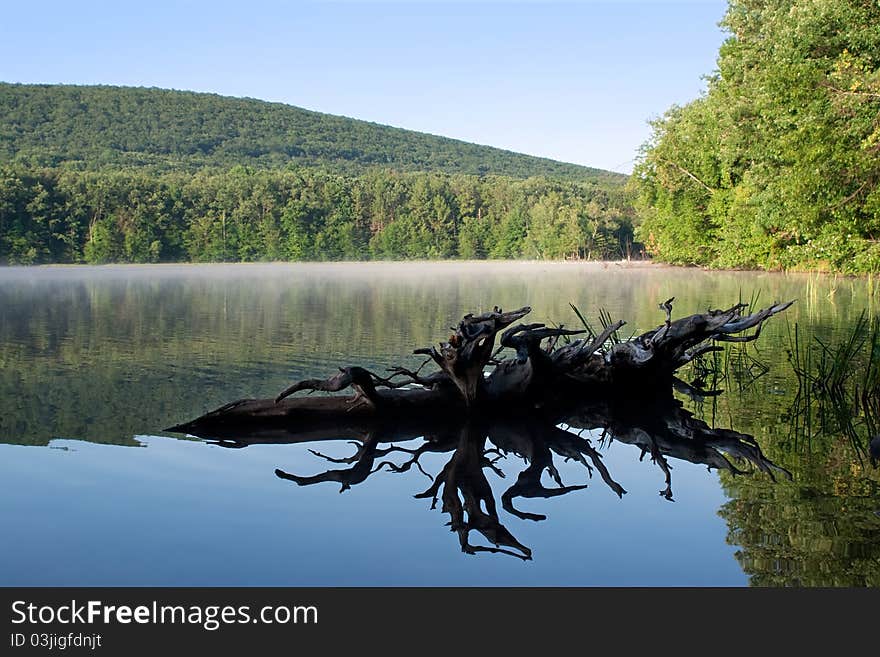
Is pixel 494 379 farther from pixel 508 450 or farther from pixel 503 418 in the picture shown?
pixel 508 450

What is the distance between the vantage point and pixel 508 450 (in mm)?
6730

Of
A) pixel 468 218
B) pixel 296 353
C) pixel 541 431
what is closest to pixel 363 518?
pixel 541 431

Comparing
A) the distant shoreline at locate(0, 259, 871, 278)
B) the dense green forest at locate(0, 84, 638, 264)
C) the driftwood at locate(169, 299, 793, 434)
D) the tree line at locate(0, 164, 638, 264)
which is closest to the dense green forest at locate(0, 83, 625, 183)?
the dense green forest at locate(0, 84, 638, 264)

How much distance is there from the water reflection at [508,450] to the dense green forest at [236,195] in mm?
81576

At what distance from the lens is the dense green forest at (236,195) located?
85.4 m

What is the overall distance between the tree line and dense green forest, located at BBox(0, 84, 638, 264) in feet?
0.45

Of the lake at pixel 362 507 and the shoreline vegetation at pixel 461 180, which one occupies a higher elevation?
the shoreline vegetation at pixel 461 180

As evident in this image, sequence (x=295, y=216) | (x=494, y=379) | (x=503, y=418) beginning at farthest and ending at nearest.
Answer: (x=295, y=216) < (x=494, y=379) < (x=503, y=418)

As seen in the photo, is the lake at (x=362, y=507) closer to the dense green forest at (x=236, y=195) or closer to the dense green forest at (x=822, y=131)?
the dense green forest at (x=822, y=131)

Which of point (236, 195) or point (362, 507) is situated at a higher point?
point (236, 195)

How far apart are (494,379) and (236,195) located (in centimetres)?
9206

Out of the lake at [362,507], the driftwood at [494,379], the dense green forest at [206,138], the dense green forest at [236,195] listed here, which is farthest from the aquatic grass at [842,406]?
the dense green forest at [206,138]

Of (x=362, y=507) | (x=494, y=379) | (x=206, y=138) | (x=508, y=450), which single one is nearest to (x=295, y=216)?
(x=206, y=138)

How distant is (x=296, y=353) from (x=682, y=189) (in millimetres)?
35194
